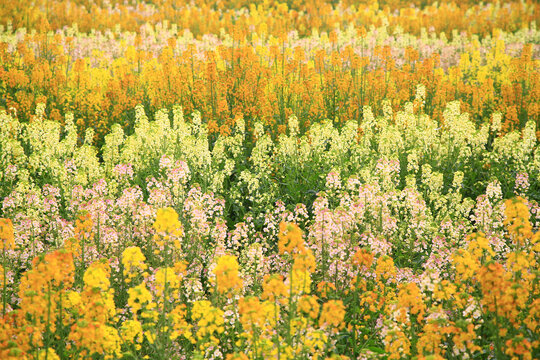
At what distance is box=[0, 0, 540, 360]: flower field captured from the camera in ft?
12.1

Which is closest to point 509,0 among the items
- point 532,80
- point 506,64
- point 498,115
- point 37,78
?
point 506,64

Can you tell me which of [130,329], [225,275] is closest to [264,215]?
[130,329]

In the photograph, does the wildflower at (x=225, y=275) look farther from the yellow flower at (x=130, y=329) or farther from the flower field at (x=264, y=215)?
the yellow flower at (x=130, y=329)

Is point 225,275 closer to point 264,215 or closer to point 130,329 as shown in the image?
point 130,329

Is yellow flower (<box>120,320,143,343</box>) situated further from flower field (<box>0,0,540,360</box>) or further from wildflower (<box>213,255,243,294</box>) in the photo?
wildflower (<box>213,255,243,294</box>)

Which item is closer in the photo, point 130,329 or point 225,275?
point 225,275

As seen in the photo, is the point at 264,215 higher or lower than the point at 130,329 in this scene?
lower

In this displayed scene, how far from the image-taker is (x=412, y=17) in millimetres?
19359

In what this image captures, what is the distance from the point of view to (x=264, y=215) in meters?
6.49

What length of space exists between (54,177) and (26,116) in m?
3.12

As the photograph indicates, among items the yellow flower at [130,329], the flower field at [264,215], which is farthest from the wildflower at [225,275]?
the yellow flower at [130,329]

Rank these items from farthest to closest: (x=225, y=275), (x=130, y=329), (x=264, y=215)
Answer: (x=264, y=215) < (x=130, y=329) < (x=225, y=275)

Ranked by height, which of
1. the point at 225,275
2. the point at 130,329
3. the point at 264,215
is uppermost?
the point at 225,275

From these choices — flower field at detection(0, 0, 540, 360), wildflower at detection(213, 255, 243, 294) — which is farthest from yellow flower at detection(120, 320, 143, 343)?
A: wildflower at detection(213, 255, 243, 294)
